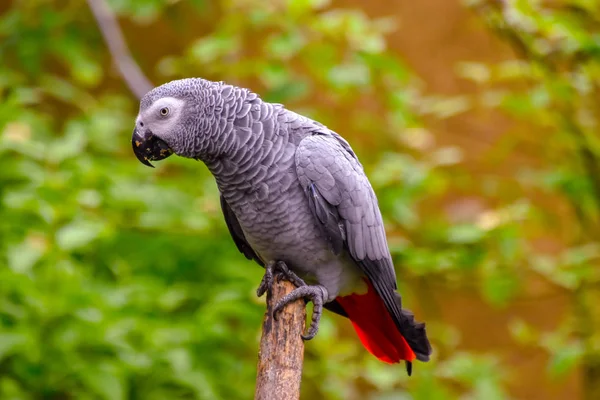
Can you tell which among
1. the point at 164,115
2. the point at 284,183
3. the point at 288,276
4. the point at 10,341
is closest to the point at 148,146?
the point at 164,115

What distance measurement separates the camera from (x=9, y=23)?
94.1 inches

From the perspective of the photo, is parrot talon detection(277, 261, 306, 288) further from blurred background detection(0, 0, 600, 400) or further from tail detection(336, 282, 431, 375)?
blurred background detection(0, 0, 600, 400)

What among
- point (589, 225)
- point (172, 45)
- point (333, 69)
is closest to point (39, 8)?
point (172, 45)

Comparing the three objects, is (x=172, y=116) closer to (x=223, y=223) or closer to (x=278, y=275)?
(x=278, y=275)

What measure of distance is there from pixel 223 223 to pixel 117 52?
0.80 meters

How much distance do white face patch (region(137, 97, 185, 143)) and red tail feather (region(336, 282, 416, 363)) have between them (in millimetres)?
530

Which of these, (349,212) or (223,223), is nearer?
(349,212)

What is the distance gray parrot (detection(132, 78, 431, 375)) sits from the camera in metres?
1.16

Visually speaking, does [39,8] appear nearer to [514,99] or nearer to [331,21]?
[331,21]

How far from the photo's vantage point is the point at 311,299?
4.17 feet

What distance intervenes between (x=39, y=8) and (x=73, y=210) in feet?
3.51

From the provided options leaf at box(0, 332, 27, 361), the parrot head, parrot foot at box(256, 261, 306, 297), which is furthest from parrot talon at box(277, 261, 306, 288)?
leaf at box(0, 332, 27, 361)

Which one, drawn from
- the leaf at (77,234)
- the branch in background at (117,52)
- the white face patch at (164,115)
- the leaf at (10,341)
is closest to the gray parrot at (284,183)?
the white face patch at (164,115)

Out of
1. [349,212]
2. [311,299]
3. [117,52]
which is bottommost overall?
[311,299]
